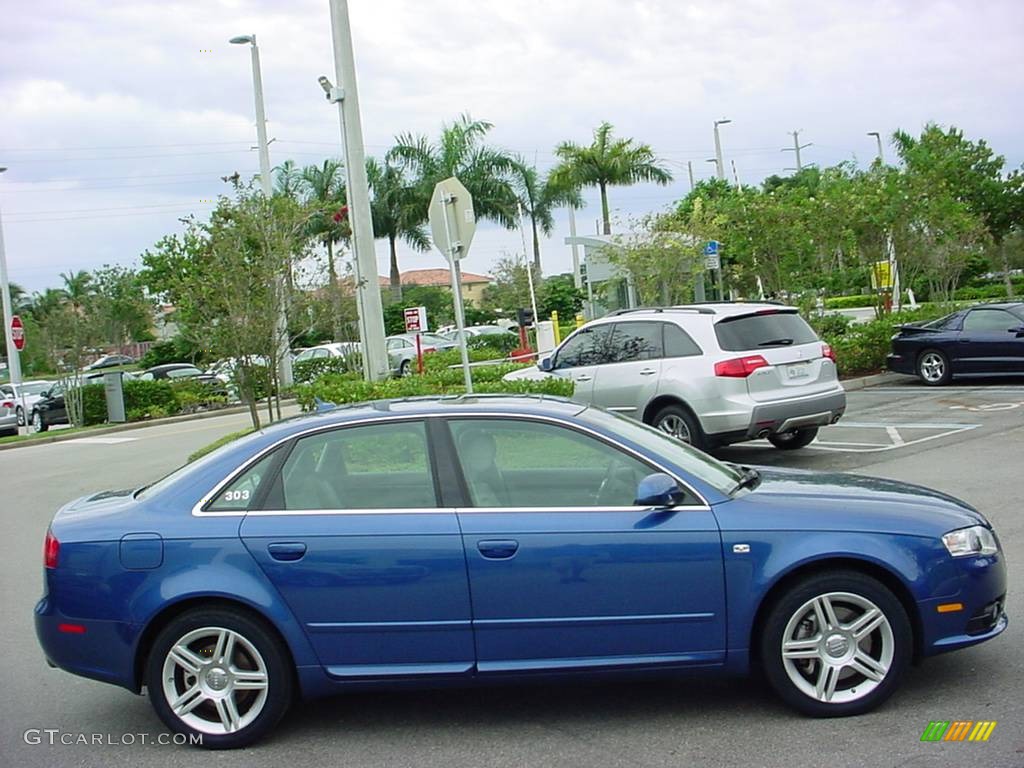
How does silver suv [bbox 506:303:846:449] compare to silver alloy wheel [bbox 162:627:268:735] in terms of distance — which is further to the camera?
silver suv [bbox 506:303:846:449]

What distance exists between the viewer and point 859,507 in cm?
503

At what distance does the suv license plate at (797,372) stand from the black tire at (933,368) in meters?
7.94

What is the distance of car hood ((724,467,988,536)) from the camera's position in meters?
4.93

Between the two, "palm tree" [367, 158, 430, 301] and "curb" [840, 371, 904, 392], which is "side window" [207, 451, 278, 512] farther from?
"palm tree" [367, 158, 430, 301]

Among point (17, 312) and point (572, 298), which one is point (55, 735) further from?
point (17, 312)

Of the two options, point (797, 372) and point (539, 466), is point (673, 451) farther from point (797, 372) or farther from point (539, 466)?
point (797, 372)

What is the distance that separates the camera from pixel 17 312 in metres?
82.2

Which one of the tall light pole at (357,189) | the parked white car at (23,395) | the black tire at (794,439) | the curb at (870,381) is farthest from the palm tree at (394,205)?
the black tire at (794,439)

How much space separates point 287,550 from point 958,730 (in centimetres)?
296

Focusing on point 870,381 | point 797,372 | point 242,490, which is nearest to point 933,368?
point 870,381

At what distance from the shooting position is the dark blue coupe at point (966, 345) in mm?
18109

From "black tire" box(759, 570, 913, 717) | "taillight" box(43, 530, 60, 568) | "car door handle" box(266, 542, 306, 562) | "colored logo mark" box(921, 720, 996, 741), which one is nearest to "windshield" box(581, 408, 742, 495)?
"black tire" box(759, 570, 913, 717)

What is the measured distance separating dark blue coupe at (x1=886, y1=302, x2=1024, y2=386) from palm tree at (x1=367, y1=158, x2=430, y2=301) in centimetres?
2964

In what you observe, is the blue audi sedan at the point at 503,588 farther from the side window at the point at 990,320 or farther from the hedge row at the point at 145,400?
the hedge row at the point at 145,400
